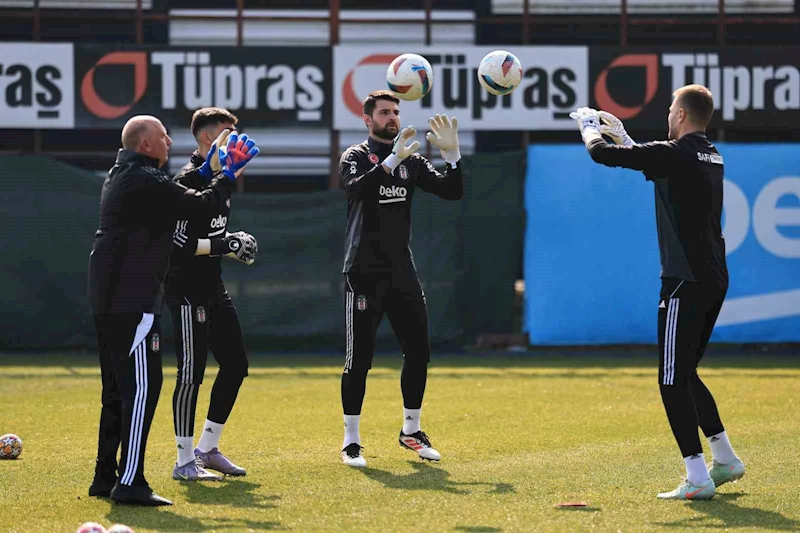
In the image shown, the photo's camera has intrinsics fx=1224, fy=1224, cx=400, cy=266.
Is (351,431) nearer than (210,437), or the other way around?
(210,437)

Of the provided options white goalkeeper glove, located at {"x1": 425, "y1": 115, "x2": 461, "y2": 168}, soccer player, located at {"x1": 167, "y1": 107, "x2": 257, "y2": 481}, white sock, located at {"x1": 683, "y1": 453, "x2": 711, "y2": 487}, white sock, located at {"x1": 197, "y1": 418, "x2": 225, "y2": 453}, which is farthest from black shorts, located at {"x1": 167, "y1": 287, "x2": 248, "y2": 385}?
white sock, located at {"x1": 683, "y1": 453, "x2": 711, "y2": 487}

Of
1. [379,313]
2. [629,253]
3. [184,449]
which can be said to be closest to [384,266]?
[379,313]

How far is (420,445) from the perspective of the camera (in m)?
8.12

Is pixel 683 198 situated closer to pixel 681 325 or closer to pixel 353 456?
pixel 681 325

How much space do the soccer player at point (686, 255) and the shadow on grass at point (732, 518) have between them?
13cm

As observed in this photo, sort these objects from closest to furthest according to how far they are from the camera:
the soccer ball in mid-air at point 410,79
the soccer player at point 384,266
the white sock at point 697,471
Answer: the white sock at point 697,471
the soccer player at point 384,266
the soccer ball in mid-air at point 410,79

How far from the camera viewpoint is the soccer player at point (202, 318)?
24.3 ft

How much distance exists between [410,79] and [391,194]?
3.21 feet

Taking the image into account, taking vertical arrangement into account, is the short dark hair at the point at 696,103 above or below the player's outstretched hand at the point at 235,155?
above

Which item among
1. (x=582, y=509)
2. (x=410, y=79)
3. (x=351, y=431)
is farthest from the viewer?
(x=410, y=79)

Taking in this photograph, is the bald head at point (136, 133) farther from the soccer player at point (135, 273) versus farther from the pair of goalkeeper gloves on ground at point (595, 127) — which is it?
the pair of goalkeeper gloves on ground at point (595, 127)

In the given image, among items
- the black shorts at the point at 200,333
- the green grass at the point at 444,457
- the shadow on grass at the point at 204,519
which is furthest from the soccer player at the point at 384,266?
the shadow on grass at the point at 204,519

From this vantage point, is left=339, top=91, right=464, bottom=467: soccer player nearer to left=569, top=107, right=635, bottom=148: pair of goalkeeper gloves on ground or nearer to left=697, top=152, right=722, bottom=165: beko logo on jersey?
left=569, top=107, right=635, bottom=148: pair of goalkeeper gloves on ground

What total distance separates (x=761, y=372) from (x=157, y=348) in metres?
8.84
